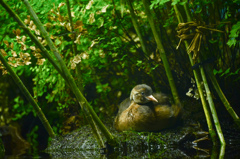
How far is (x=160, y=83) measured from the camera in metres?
3.82

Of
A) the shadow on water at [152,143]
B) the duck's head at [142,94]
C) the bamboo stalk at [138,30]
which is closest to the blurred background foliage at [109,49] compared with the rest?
the bamboo stalk at [138,30]

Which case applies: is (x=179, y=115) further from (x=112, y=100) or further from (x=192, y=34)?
(x=112, y=100)

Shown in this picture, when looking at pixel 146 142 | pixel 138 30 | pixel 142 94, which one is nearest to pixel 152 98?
pixel 142 94

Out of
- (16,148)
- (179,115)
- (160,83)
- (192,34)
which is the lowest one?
(16,148)

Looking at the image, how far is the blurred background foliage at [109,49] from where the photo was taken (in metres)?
2.91

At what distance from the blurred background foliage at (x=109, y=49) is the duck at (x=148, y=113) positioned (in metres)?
0.39

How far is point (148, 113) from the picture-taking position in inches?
122

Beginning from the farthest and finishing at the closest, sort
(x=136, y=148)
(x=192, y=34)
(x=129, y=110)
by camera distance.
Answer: (x=129, y=110)
(x=136, y=148)
(x=192, y=34)

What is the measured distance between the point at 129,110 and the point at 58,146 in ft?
3.64

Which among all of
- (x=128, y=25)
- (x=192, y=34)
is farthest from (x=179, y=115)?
(x=128, y=25)

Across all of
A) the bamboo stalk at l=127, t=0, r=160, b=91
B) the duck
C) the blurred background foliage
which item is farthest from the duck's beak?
the bamboo stalk at l=127, t=0, r=160, b=91

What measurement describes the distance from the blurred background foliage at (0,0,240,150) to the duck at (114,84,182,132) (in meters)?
0.39

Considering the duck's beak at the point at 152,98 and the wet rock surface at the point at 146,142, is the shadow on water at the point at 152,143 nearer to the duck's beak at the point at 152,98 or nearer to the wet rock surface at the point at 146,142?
the wet rock surface at the point at 146,142

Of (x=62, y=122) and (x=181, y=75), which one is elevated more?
(x=181, y=75)
